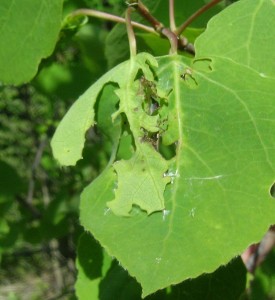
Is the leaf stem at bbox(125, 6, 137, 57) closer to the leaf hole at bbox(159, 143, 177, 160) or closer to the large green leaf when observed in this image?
the large green leaf

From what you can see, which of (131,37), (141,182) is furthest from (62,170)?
(141,182)

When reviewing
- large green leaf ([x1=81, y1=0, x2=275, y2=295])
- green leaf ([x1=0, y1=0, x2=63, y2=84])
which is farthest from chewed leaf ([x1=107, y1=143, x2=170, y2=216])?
green leaf ([x1=0, y1=0, x2=63, y2=84])

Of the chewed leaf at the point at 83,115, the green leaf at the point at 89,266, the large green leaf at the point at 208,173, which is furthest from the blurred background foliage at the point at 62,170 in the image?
the large green leaf at the point at 208,173

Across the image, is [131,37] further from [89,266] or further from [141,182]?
[89,266]

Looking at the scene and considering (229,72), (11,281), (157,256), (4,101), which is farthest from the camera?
(11,281)

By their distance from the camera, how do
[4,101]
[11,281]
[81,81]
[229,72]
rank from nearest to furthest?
1. [229,72]
2. [81,81]
3. [4,101]
4. [11,281]

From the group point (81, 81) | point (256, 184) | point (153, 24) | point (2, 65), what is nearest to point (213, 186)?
point (256, 184)

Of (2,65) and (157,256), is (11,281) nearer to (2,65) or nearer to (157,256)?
(2,65)
